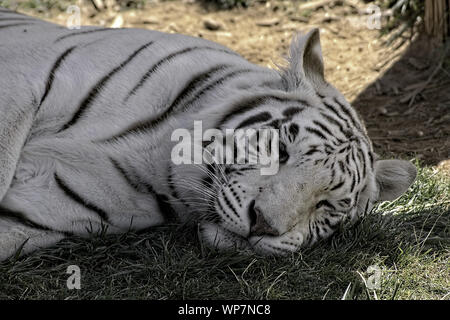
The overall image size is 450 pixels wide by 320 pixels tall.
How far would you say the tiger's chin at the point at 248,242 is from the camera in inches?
103

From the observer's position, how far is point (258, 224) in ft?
8.32

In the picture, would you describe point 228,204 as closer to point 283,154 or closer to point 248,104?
point 283,154

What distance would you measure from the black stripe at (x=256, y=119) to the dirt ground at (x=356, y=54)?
5.57 feet

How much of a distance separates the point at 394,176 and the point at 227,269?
99cm

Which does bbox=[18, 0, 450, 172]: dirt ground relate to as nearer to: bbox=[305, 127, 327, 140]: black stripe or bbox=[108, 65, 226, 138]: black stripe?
bbox=[305, 127, 327, 140]: black stripe

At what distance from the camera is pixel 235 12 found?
21.3 feet

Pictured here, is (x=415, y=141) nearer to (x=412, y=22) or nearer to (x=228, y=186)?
(x=412, y=22)

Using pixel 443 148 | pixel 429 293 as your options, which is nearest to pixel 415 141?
pixel 443 148

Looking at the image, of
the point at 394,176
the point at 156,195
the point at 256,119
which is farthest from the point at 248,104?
the point at 394,176

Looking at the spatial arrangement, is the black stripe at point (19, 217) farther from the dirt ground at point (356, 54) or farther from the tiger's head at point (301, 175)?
the dirt ground at point (356, 54)

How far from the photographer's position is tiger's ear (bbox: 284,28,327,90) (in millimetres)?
2930

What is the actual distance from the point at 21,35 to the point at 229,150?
3.82 ft

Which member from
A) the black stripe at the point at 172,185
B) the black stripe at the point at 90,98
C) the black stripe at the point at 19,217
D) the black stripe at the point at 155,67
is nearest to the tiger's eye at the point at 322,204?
the black stripe at the point at 172,185

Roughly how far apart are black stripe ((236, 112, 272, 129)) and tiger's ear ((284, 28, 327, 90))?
0.74 ft
